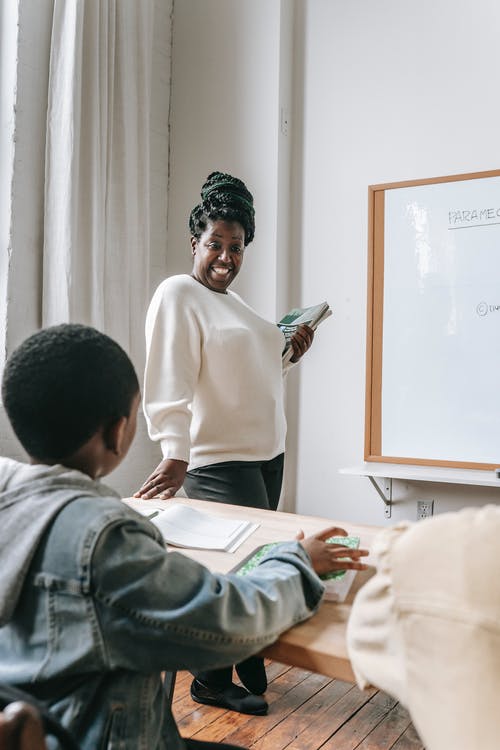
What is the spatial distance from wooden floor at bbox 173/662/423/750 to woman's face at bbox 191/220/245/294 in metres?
1.22

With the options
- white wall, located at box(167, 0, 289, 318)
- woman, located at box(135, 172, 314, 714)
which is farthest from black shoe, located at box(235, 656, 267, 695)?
white wall, located at box(167, 0, 289, 318)

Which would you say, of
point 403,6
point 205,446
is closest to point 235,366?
point 205,446

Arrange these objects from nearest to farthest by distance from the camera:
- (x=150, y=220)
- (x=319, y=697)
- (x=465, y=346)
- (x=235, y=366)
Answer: (x=235, y=366) → (x=319, y=697) → (x=465, y=346) → (x=150, y=220)

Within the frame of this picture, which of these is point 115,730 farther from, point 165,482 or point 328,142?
point 328,142

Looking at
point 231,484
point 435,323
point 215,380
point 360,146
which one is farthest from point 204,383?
point 360,146

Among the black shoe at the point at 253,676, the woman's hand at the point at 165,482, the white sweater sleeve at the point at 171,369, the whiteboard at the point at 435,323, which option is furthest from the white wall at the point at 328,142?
the woman's hand at the point at 165,482

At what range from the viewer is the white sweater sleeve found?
1.73 meters

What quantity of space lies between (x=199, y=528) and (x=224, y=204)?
3.17ft

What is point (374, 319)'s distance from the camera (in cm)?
282

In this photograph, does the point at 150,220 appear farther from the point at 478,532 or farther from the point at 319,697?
the point at 478,532

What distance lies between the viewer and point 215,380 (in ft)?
5.98

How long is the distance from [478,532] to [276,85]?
2776 millimetres

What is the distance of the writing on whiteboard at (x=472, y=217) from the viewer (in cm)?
260

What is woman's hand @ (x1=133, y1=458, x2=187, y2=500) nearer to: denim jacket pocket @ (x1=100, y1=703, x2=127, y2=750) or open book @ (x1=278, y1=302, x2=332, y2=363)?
open book @ (x1=278, y1=302, x2=332, y2=363)
